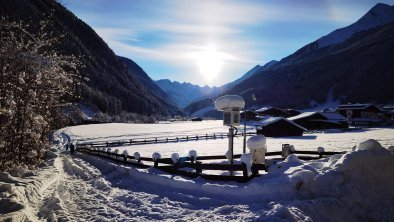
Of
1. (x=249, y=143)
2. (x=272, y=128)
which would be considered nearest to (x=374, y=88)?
(x=272, y=128)

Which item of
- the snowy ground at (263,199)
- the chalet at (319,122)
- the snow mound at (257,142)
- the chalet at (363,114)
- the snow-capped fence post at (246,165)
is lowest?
the snowy ground at (263,199)

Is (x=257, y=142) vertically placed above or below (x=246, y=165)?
above

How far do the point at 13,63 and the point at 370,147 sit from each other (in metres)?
13.6

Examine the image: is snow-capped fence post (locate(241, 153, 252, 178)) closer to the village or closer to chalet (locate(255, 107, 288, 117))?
the village

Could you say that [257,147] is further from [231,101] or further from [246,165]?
[246,165]

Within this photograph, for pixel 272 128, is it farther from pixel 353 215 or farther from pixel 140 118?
pixel 140 118

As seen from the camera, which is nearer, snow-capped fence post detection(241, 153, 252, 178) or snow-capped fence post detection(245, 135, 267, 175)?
snow-capped fence post detection(241, 153, 252, 178)

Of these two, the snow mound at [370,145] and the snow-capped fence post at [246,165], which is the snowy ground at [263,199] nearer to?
the snow mound at [370,145]

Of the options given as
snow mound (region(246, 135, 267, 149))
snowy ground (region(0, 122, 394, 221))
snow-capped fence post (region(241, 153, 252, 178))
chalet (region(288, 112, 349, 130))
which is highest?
chalet (region(288, 112, 349, 130))

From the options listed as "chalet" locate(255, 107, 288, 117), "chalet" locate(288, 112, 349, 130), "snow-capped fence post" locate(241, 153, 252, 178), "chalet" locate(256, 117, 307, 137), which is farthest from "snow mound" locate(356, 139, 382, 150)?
"chalet" locate(255, 107, 288, 117)

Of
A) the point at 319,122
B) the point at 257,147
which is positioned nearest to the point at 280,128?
the point at 319,122

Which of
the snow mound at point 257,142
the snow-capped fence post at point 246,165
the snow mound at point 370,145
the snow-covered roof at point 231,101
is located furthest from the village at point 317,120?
the snow mound at point 370,145

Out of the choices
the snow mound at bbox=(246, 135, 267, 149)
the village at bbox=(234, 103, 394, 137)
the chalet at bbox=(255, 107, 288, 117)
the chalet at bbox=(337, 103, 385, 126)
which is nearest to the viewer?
the snow mound at bbox=(246, 135, 267, 149)

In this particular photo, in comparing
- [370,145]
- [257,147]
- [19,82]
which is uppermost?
A: [19,82]
